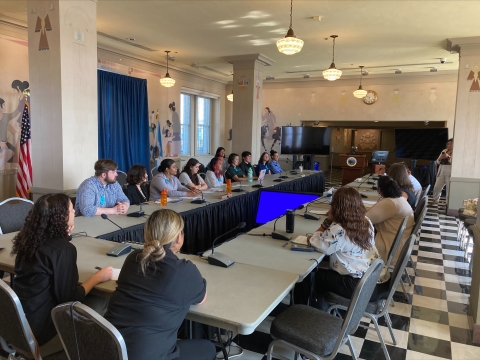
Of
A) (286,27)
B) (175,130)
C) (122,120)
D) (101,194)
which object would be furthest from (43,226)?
(175,130)

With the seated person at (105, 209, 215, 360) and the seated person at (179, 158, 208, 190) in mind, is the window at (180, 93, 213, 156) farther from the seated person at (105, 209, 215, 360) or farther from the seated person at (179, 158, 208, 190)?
the seated person at (105, 209, 215, 360)

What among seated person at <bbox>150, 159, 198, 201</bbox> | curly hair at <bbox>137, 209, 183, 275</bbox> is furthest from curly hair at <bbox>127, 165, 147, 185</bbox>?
curly hair at <bbox>137, 209, 183, 275</bbox>

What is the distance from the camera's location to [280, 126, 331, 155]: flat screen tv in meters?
10.6

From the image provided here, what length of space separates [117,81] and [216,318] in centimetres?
690

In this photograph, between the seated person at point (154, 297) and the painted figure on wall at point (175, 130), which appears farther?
the painted figure on wall at point (175, 130)

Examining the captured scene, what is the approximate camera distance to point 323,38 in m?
6.34

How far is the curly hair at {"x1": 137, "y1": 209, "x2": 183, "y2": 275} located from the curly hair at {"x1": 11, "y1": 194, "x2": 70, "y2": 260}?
0.44m

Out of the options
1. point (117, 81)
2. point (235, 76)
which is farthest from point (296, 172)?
point (117, 81)

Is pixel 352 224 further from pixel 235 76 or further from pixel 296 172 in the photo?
pixel 235 76

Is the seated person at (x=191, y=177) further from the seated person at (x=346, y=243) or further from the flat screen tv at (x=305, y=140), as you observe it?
the flat screen tv at (x=305, y=140)

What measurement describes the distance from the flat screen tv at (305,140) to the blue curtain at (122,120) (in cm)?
429

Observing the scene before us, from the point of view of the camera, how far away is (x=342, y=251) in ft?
7.40

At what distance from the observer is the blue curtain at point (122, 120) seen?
7182 mm


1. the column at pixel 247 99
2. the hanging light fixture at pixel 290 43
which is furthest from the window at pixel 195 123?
the hanging light fixture at pixel 290 43
